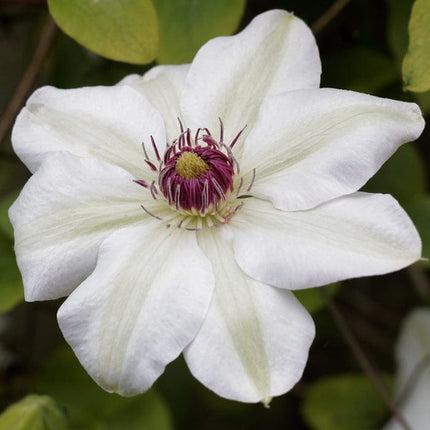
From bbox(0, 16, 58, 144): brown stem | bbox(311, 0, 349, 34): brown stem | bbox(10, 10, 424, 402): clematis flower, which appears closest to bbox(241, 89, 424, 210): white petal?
bbox(10, 10, 424, 402): clematis flower

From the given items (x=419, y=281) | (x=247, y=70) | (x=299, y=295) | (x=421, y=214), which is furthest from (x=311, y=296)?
(x=419, y=281)

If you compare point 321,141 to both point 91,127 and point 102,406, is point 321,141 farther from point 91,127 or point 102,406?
point 102,406

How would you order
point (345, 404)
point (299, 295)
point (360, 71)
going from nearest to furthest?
point (299, 295) → point (360, 71) → point (345, 404)

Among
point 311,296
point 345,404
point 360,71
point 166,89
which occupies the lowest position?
point 345,404

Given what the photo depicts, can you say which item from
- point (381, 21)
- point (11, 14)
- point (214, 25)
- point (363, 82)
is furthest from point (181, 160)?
point (11, 14)

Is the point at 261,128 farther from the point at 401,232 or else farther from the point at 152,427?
the point at 152,427

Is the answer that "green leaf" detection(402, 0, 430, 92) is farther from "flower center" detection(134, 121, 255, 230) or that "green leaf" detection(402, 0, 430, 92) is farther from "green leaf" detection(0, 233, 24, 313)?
"green leaf" detection(0, 233, 24, 313)
